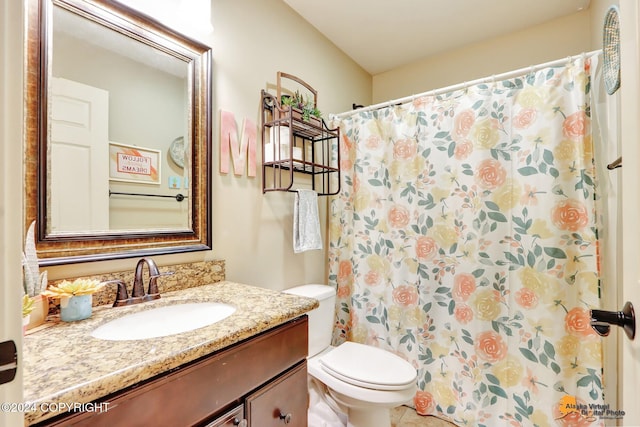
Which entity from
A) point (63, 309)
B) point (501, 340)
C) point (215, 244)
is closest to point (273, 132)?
point (215, 244)

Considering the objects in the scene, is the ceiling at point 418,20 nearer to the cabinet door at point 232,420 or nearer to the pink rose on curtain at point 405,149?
the pink rose on curtain at point 405,149

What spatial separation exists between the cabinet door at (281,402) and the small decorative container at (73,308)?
55cm

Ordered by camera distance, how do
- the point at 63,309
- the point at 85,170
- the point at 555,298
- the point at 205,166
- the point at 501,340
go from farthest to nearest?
1. the point at 501,340
2. the point at 555,298
3. the point at 205,166
4. the point at 85,170
5. the point at 63,309

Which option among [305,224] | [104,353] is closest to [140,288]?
[104,353]

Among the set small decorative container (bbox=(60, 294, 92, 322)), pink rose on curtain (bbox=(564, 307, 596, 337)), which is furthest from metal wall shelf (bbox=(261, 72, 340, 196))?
pink rose on curtain (bbox=(564, 307, 596, 337))

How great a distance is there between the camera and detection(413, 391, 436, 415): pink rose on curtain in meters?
1.68

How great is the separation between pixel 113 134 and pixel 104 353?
77cm

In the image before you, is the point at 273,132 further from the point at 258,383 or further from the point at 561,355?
the point at 561,355

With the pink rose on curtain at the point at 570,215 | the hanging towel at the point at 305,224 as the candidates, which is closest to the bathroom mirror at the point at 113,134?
the hanging towel at the point at 305,224

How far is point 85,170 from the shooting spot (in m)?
0.97

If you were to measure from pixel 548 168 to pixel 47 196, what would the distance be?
2.04 meters

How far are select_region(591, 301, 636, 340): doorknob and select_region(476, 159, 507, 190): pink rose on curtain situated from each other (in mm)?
1070

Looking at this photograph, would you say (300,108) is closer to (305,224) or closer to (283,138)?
(283,138)

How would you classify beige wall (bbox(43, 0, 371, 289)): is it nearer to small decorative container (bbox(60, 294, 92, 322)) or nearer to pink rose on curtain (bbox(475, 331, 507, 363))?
small decorative container (bbox(60, 294, 92, 322))
